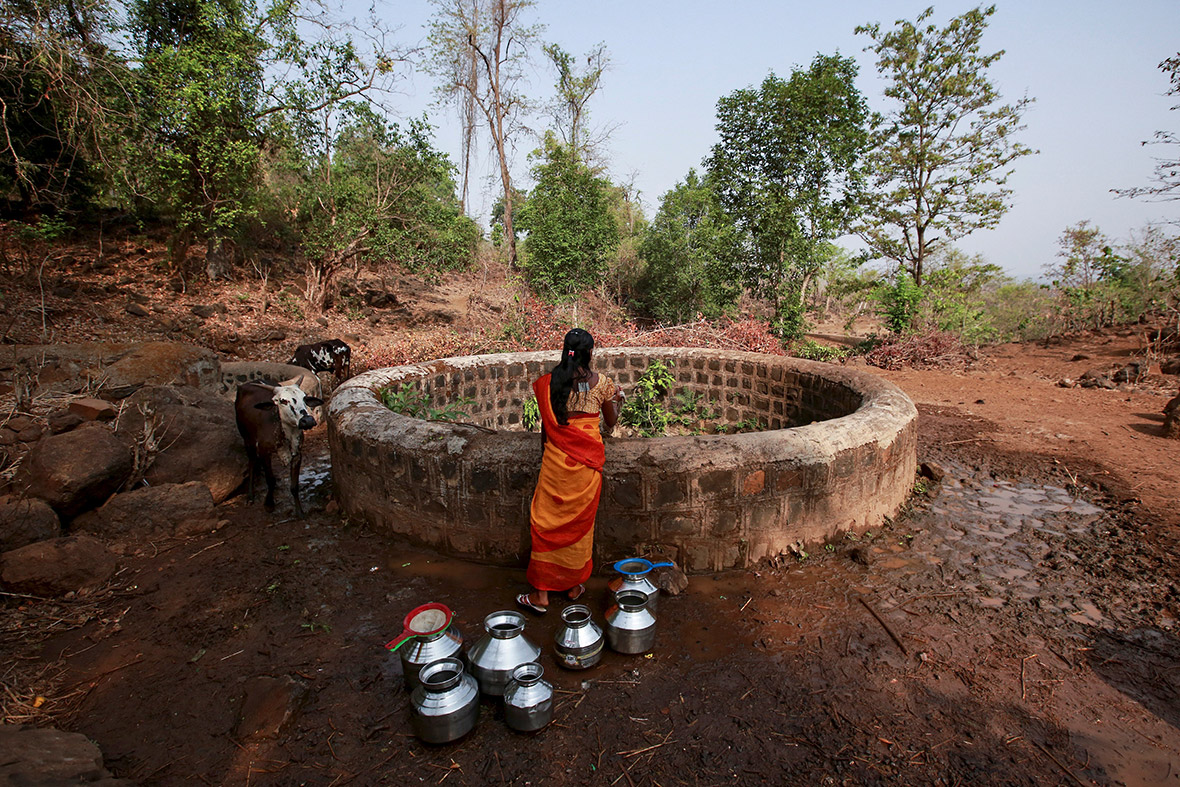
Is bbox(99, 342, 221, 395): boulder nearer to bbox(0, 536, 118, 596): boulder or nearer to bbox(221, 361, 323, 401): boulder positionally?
bbox(221, 361, 323, 401): boulder

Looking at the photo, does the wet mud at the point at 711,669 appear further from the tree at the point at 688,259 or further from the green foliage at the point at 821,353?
the tree at the point at 688,259

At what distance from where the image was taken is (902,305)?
11.8 m

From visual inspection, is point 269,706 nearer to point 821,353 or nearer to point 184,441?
point 184,441

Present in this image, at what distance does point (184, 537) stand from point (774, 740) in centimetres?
415

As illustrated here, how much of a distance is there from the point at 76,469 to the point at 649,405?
5.29m

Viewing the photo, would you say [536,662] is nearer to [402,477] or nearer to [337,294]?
[402,477]

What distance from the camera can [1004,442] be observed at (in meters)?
5.93

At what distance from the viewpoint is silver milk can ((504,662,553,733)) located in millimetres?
2189

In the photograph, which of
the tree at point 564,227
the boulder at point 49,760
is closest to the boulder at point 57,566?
the boulder at point 49,760

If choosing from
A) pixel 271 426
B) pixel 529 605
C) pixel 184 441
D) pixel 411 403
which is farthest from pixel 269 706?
pixel 184 441

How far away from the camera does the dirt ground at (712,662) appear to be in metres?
2.11

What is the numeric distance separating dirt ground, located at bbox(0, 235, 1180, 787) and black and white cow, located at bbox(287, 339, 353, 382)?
13.9ft

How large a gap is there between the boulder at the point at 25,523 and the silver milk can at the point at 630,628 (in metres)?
3.71

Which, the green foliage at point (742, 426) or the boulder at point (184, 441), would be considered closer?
the boulder at point (184, 441)
